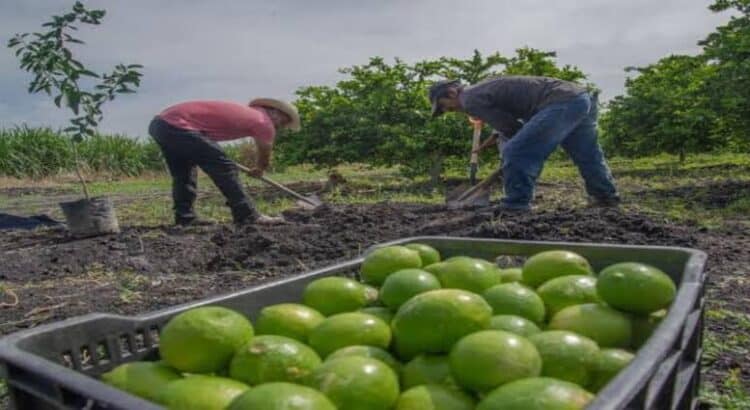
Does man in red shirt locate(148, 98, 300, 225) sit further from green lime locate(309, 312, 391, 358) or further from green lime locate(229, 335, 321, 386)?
green lime locate(229, 335, 321, 386)

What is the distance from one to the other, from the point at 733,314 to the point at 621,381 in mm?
2275

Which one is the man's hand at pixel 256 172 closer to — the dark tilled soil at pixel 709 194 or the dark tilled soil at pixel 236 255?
the dark tilled soil at pixel 236 255

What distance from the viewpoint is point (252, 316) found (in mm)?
1493

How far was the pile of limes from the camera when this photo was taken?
0.92 m

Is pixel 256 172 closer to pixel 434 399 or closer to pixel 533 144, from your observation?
pixel 533 144

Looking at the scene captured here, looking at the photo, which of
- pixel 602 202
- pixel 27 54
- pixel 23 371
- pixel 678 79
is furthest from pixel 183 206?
pixel 678 79

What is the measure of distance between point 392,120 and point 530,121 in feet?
17.5

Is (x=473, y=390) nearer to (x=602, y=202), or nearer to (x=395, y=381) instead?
(x=395, y=381)

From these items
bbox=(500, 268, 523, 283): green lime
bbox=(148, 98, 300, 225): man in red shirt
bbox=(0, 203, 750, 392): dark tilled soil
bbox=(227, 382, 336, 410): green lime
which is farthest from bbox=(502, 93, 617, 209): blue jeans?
bbox=(227, 382, 336, 410): green lime

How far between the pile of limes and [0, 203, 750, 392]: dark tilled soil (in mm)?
1583

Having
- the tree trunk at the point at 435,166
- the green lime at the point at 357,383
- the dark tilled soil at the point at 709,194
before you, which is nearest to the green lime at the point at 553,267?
the green lime at the point at 357,383

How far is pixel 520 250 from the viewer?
177 centimetres

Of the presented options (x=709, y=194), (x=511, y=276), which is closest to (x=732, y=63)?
(x=709, y=194)

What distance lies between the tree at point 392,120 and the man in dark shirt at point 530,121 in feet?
13.6
